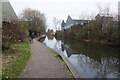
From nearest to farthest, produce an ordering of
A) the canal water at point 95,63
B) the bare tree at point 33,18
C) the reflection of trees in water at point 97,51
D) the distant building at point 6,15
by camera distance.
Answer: the canal water at point 95,63
the reflection of trees in water at point 97,51
the distant building at point 6,15
the bare tree at point 33,18

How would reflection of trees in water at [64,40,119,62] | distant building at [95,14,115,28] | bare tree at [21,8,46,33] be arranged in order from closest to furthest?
reflection of trees in water at [64,40,119,62], distant building at [95,14,115,28], bare tree at [21,8,46,33]

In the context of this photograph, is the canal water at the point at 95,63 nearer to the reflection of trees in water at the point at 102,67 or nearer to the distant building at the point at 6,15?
the reflection of trees in water at the point at 102,67

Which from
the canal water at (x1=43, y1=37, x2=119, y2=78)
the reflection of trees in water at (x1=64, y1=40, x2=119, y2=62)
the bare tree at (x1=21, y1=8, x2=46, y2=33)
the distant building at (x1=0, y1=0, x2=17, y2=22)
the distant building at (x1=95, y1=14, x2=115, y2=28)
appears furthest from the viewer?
the bare tree at (x1=21, y1=8, x2=46, y2=33)

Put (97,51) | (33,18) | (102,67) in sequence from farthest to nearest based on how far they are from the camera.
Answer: (33,18), (97,51), (102,67)

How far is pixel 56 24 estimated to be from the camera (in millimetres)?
76625

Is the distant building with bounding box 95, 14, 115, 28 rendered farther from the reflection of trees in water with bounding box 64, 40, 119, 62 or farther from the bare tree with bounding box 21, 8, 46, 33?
the bare tree with bounding box 21, 8, 46, 33

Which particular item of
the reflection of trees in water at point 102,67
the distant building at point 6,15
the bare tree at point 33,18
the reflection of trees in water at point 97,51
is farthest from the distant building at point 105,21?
the bare tree at point 33,18

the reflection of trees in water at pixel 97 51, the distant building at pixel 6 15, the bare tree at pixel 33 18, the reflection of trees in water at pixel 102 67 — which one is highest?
the bare tree at pixel 33 18

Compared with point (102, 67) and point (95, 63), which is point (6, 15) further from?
point (102, 67)

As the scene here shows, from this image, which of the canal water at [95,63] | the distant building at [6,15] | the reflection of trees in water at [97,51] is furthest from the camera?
the distant building at [6,15]

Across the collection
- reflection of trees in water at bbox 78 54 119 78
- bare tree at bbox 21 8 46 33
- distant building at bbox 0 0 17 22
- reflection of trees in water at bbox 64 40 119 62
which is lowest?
reflection of trees in water at bbox 78 54 119 78

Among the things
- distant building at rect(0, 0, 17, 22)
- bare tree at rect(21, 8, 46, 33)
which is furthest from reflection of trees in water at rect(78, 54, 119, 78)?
bare tree at rect(21, 8, 46, 33)

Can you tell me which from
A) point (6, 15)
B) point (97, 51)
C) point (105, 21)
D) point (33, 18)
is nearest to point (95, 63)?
point (97, 51)

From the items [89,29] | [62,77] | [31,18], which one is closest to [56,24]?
[31,18]
